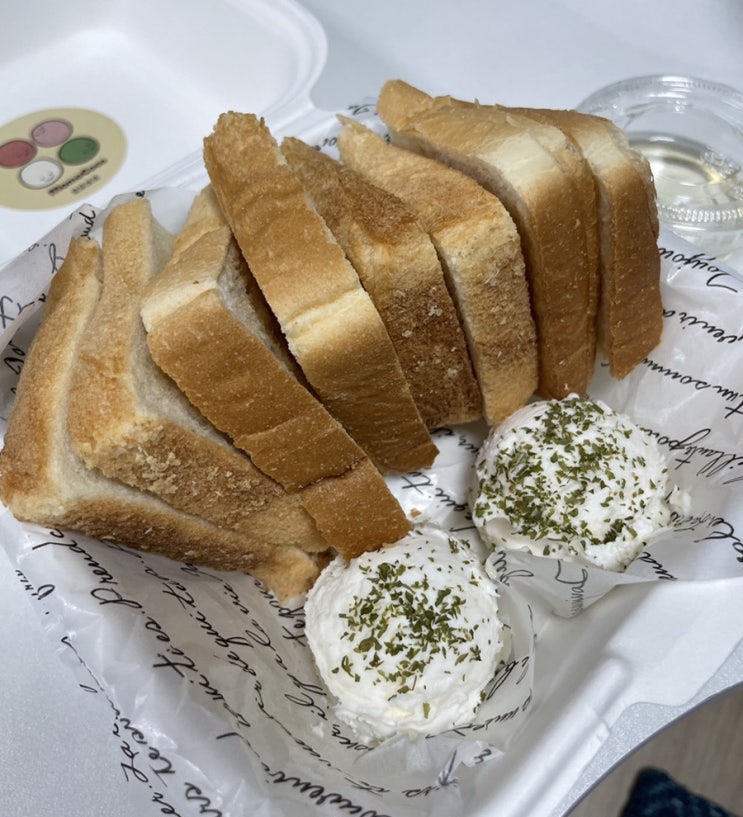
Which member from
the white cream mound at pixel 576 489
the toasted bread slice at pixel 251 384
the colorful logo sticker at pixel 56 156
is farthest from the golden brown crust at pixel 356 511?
the colorful logo sticker at pixel 56 156

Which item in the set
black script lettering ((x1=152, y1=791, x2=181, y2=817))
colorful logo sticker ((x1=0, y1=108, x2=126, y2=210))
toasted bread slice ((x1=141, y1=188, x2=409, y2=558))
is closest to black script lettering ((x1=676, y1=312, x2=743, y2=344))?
toasted bread slice ((x1=141, y1=188, x2=409, y2=558))

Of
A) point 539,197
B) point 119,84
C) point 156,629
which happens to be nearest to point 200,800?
point 156,629

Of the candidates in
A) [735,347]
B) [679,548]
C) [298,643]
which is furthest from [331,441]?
[735,347]

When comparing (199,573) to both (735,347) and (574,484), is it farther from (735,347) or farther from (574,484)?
(735,347)

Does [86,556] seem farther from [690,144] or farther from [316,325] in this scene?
[690,144]

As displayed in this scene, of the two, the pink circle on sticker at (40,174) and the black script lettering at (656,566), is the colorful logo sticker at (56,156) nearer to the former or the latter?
the pink circle on sticker at (40,174)

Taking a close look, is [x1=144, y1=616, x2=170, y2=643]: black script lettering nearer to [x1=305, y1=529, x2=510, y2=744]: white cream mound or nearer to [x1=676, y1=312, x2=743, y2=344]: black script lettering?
[x1=305, y1=529, x2=510, y2=744]: white cream mound
